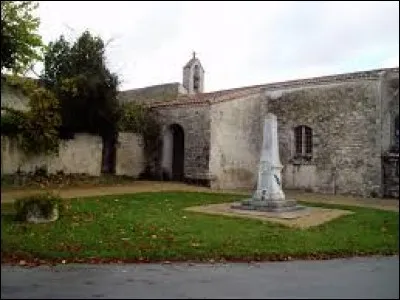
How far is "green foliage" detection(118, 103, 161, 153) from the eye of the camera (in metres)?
25.2

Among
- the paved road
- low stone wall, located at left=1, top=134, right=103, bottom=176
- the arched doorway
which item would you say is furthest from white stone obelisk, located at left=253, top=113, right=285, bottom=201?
the arched doorway

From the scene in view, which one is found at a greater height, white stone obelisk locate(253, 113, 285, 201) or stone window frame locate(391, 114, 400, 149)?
stone window frame locate(391, 114, 400, 149)

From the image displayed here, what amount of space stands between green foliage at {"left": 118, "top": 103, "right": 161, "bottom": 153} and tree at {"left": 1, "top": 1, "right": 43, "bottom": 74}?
692 cm

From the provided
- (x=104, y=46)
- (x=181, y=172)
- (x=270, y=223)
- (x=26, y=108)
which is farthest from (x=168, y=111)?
(x=270, y=223)

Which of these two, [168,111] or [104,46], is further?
[168,111]

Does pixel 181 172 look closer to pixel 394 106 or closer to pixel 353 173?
pixel 353 173

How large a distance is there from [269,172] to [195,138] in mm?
9473

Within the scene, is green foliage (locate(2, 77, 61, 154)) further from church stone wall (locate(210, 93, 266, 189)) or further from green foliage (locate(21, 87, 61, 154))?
church stone wall (locate(210, 93, 266, 189))

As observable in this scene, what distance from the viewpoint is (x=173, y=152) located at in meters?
27.2

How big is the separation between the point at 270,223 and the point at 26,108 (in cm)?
1189

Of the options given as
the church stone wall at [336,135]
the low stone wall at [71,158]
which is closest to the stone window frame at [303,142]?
the church stone wall at [336,135]

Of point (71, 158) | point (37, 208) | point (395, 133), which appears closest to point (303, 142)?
point (395, 133)

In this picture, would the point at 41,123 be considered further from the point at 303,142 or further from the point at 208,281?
A: the point at 208,281

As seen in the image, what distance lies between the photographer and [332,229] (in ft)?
39.6
